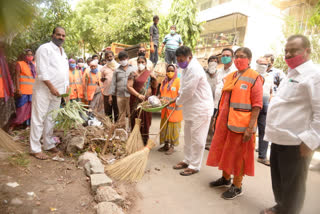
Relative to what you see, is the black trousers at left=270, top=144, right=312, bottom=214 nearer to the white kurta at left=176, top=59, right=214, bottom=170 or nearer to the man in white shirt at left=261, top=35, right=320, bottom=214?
the man in white shirt at left=261, top=35, right=320, bottom=214

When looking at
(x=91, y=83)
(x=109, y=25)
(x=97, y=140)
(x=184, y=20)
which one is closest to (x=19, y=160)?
(x=97, y=140)

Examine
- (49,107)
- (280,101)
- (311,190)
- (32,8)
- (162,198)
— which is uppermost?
(32,8)

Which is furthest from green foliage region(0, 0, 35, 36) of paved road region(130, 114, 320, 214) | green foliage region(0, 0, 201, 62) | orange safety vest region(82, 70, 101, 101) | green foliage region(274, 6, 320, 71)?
orange safety vest region(82, 70, 101, 101)

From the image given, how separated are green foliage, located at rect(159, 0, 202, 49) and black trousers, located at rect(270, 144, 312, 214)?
5.27 m

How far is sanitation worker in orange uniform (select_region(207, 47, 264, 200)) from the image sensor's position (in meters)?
2.39

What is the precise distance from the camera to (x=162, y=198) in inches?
102

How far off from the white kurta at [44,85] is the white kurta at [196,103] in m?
1.87

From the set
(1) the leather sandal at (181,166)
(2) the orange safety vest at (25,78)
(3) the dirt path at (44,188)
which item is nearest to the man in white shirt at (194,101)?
(1) the leather sandal at (181,166)

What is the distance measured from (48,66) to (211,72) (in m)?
3.16

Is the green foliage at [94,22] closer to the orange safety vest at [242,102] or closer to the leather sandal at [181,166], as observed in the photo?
the orange safety vest at [242,102]

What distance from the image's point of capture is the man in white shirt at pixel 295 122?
172 centimetres

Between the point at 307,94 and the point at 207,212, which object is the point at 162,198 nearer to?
the point at 207,212

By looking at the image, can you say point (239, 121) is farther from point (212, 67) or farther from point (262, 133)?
point (212, 67)

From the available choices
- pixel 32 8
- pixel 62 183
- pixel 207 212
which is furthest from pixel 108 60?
pixel 32 8
